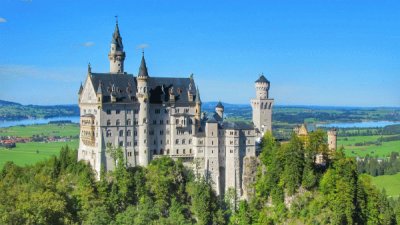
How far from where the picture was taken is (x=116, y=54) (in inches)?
4114

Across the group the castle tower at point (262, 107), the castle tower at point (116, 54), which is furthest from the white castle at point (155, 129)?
the castle tower at point (262, 107)

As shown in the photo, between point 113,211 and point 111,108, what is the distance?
726 inches

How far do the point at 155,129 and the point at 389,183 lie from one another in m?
95.3

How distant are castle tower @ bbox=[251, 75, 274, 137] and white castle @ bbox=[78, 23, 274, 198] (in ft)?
23.7

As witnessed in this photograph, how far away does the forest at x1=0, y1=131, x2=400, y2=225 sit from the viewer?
291 ft

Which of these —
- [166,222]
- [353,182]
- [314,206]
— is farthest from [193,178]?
[353,182]

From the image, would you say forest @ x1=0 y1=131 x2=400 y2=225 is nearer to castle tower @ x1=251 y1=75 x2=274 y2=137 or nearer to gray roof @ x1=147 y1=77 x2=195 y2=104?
castle tower @ x1=251 y1=75 x2=274 y2=137

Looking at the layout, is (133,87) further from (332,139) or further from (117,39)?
(332,139)

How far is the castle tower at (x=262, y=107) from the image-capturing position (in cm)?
11231

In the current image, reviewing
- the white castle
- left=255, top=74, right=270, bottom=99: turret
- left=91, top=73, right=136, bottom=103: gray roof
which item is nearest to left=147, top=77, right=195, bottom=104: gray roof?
the white castle

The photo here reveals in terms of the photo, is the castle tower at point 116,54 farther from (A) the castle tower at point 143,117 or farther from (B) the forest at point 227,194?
(B) the forest at point 227,194

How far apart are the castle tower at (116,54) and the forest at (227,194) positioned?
18.3 m

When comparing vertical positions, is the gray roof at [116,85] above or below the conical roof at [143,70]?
below

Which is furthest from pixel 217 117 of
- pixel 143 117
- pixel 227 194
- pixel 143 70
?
pixel 143 70
